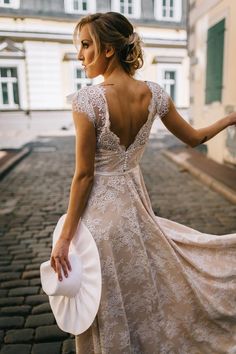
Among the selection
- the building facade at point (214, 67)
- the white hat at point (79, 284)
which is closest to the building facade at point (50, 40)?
the building facade at point (214, 67)

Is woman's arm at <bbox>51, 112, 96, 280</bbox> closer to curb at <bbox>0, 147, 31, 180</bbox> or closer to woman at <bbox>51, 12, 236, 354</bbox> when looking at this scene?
woman at <bbox>51, 12, 236, 354</bbox>

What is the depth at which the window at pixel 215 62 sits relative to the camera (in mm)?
8227

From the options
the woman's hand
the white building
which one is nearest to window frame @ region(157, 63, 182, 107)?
the white building

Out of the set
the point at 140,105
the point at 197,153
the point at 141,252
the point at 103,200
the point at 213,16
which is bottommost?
the point at 197,153

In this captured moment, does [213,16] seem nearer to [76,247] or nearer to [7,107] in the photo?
[76,247]

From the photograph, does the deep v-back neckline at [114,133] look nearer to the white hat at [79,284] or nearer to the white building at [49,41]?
the white hat at [79,284]

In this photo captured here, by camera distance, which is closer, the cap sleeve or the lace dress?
the cap sleeve

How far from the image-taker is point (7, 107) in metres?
18.9

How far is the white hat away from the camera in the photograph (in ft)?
5.33

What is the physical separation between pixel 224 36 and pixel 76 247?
7.56 meters

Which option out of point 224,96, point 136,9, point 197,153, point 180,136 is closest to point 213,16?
point 224,96

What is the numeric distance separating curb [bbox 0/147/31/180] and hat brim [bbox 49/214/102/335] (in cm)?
627

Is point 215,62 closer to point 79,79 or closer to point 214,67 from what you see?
point 214,67

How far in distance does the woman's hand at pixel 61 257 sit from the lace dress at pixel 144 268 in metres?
0.14
